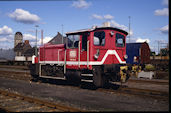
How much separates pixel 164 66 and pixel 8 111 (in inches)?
906

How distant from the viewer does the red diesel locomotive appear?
9.84 m

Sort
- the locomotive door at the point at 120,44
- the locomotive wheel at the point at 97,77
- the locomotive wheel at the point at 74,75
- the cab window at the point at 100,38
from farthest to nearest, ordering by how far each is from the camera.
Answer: the locomotive door at the point at 120,44 → the locomotive wheel at the point at 74,75 → the cab window at the point at 100,38 → the locomotive wheel at the point at 97,77

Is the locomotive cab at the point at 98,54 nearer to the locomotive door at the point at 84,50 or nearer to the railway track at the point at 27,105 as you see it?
the locomotive door at the point at 84,50

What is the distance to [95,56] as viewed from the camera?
31.9 ft

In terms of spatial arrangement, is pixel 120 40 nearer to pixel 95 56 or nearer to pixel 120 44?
pixel 120 44

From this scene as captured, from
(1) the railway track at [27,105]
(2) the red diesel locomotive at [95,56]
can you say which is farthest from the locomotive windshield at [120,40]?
(1) the railway track at [27,105]

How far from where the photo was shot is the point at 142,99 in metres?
8.09

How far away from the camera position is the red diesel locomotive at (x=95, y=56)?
9.84 meters

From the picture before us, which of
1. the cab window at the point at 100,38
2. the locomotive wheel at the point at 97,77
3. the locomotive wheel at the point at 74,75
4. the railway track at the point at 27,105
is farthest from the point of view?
the locomotive wheel at the point at 74,75

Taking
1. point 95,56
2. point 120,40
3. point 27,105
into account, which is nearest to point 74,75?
point 95,56

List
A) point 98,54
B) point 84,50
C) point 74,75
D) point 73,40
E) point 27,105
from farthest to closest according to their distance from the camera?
point 73,40
point 74,75
point 84,50
point 98,54
point 27,105

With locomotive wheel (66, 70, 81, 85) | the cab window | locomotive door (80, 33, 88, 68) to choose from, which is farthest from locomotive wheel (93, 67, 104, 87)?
the cab window

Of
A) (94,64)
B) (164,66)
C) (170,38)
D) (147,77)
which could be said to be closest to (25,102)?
(94,64)

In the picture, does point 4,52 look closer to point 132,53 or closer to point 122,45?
point 132,53
